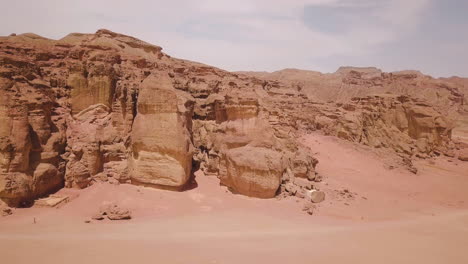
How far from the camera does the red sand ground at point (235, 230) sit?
22.8 ft

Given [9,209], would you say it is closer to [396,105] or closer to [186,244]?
[186,244]

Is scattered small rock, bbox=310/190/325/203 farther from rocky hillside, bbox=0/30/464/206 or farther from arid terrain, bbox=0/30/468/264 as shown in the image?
rocky hillside, bbox=0/30/464/206

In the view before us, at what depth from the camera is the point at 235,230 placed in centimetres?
884

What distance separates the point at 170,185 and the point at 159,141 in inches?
61.0

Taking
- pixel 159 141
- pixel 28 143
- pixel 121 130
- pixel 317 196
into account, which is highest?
pixel 121 130

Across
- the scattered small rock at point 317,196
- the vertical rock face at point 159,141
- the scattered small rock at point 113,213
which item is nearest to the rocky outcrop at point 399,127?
the scattered small rock at point 317,196

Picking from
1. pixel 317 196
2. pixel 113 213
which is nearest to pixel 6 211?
pixel 113 213

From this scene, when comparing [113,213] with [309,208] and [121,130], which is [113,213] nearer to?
[121,130]

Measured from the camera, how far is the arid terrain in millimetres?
7508

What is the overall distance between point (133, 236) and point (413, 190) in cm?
1329

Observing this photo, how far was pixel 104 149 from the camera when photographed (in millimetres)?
11172

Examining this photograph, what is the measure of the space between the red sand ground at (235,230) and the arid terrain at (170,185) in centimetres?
5

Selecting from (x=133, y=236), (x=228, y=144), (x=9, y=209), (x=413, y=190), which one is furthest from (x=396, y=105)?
(x=9, y=209)

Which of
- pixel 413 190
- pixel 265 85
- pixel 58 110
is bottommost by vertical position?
pixel 413 190
